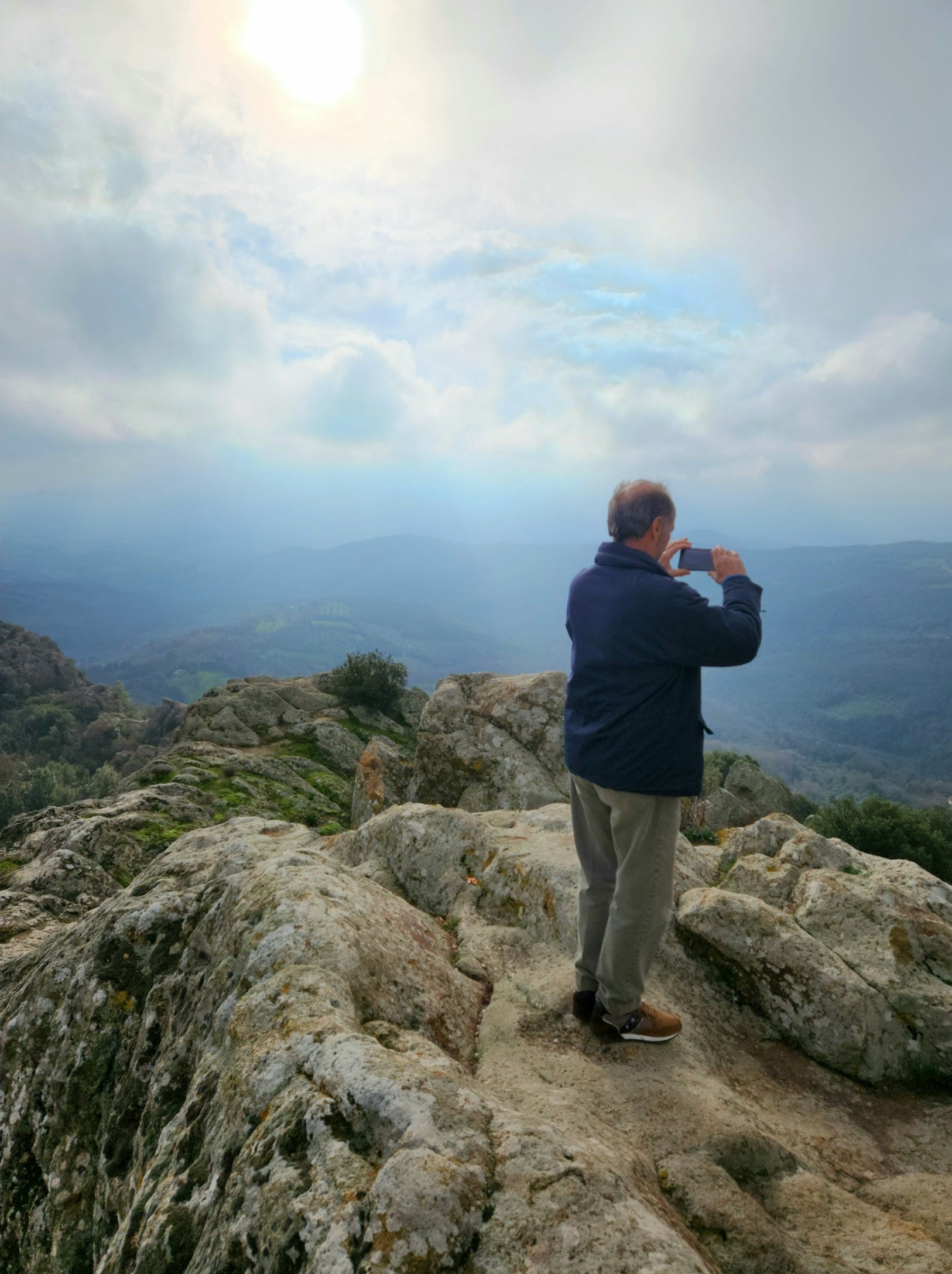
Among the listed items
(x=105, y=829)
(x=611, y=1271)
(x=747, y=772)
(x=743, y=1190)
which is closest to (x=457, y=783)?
(x=105, y=829)

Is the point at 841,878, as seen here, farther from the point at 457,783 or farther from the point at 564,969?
the point at 457,783

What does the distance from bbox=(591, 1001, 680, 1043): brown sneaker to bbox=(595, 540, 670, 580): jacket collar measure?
4.21m

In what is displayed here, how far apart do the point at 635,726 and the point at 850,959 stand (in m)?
4.96

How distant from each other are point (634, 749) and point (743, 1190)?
3.17m

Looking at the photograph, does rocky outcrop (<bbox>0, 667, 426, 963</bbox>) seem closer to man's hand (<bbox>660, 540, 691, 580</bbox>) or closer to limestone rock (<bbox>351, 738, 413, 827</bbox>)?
limestone rock (<bbox>351, 738, 413, 827</bbox>)

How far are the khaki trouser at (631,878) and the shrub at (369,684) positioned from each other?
30008 millimetres

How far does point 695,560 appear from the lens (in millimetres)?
6340

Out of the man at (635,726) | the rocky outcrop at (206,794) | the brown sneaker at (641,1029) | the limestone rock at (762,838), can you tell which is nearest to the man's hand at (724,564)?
the man at (635,726)

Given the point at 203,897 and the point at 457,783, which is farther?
the point at 457,783

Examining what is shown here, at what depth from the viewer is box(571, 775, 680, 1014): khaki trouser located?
18.9 ft

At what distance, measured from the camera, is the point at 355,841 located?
1143cm

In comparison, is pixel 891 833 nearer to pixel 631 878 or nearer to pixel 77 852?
pixel 631 878

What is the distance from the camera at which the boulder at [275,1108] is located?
325 centimetres

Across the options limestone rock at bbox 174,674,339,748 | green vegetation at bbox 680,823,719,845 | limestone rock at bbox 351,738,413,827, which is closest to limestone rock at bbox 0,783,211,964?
limestone rock at bbox 351,738,413,827
